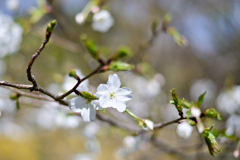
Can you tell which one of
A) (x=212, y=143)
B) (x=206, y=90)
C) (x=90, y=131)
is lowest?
(x=212, y=143)

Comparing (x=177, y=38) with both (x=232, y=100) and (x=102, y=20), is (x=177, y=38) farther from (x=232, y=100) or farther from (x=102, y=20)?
(x=232, y=100)

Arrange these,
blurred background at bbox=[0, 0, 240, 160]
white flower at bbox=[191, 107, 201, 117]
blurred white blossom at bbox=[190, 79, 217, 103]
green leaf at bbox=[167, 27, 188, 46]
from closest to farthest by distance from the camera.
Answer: white flower at bbox=[191, 107, 201, 117], green leaf at bbox=[167, 27, 188, 46], blurred background at bbox=[0, 0, 240, 160], blurred white blossom at bbox=[190, 79, 217, 103]

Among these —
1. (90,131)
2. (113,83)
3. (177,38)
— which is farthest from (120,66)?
(90,131)

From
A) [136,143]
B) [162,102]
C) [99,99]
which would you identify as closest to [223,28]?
[162,102]

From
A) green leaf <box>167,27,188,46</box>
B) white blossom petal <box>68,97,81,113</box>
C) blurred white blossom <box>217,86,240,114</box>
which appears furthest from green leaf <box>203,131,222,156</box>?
blurred white blossom <box>217,86,240,114</box>

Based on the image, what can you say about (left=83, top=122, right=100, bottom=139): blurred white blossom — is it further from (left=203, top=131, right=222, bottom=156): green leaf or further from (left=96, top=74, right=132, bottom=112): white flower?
(left=203, top=131, right=222, bottom=156): green leaf

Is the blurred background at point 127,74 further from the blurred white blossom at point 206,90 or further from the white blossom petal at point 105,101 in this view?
the white blossom petal at point 105,101

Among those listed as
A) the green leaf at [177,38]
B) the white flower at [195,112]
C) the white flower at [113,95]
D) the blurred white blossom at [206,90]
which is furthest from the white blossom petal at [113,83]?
the blurred white blossom at [206,90]
